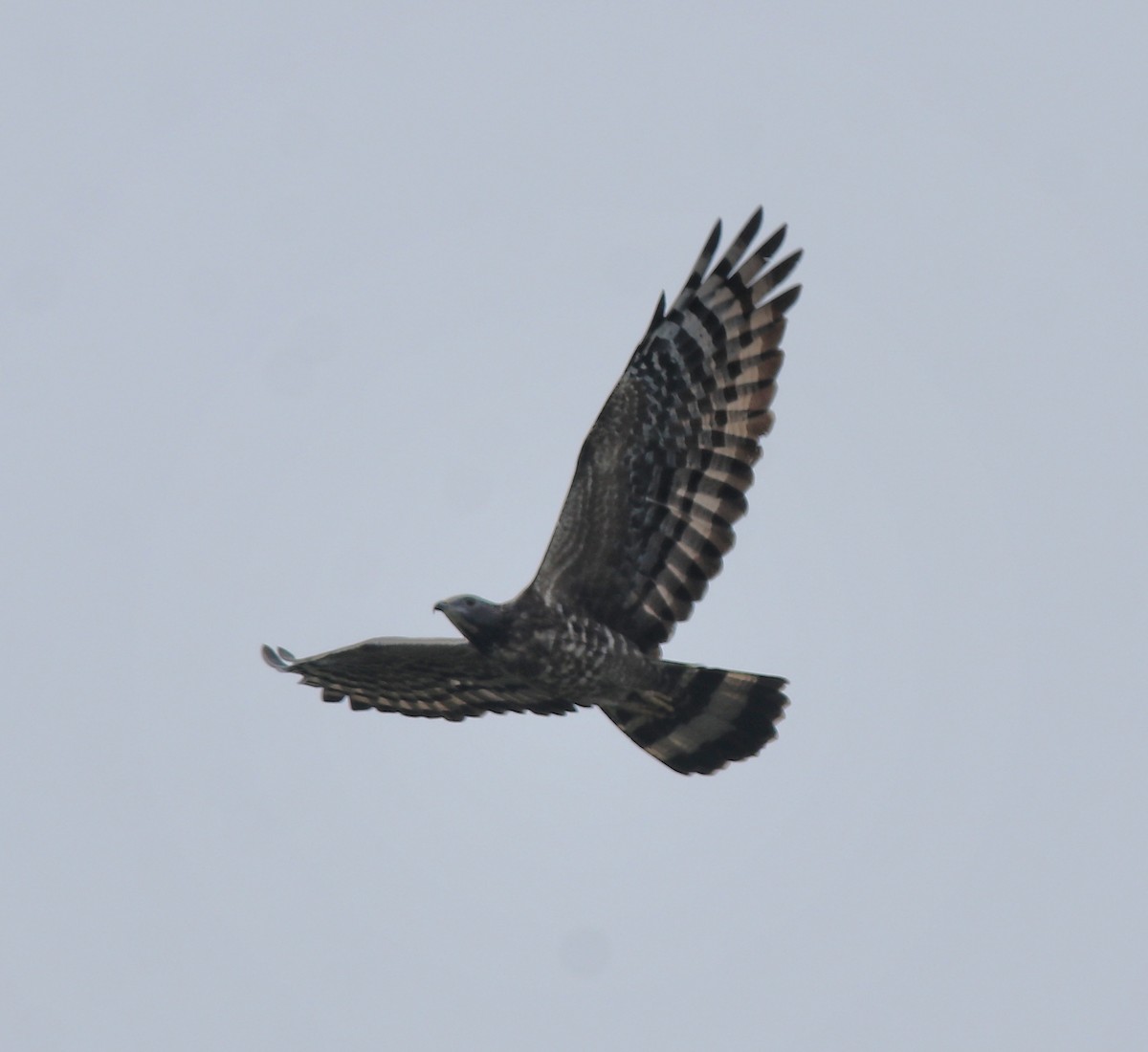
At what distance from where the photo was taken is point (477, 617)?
12406 millimetres

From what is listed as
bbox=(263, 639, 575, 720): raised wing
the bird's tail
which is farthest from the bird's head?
the bird's tail

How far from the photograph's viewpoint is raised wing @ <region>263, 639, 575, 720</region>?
13312 mm

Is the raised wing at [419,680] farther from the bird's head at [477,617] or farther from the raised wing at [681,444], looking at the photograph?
the raised wing at [681,444]

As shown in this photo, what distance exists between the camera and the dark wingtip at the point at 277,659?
13.8 metres

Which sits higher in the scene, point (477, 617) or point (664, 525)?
point (664, 525)

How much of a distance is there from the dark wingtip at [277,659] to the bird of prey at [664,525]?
1.43 m

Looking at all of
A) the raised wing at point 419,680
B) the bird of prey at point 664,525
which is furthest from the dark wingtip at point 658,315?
the raised wing at point 419,680

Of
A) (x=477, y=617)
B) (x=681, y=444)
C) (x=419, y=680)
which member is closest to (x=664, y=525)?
(x=681, y=444)

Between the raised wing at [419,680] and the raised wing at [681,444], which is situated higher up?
the raised wing at [681,444]

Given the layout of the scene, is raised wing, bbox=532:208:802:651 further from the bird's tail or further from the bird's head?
the bird's tail

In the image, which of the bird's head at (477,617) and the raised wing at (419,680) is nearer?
the bird's head at (477,617)

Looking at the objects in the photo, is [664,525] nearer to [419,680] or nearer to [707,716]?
[707,716]

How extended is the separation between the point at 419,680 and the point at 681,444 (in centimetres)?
291

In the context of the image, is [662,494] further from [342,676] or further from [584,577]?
[342,676]
